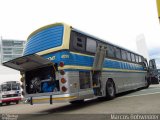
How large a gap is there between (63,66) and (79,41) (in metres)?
1.77

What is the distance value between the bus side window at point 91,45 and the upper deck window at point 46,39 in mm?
1728

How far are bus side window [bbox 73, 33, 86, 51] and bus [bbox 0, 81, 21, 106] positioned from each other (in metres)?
15.1

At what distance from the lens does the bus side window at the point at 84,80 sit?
1014 cm

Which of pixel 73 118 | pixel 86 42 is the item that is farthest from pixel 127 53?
pixel 73 118

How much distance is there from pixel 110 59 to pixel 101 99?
2.19 meters

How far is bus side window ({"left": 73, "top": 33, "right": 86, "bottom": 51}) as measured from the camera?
10266 mm

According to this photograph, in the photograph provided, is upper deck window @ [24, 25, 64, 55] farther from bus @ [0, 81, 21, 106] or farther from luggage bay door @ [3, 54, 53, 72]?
bus @ [0, 81, 21, 106]

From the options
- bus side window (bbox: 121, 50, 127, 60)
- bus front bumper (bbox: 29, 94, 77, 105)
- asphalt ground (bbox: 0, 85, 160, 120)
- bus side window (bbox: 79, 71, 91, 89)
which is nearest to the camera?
asphalt ground (bbox: 0, 85, 160, 120)

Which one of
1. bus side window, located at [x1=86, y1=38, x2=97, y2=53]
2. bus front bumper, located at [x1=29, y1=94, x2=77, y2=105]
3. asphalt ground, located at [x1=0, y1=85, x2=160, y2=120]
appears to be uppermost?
bus side window, located at [x1=86, y1=38, x2=97, y2=53]

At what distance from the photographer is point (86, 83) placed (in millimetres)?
10516

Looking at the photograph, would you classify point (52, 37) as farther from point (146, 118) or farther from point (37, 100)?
point (146, 118)

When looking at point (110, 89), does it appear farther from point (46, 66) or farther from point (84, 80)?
point (46, 66)

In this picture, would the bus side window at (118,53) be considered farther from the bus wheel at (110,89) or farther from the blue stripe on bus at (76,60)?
the bus wheel at (110,89)

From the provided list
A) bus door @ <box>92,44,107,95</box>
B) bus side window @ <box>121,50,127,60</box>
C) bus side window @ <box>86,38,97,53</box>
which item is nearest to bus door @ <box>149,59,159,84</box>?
bus side window @ <box>121,50,127,60</box>
